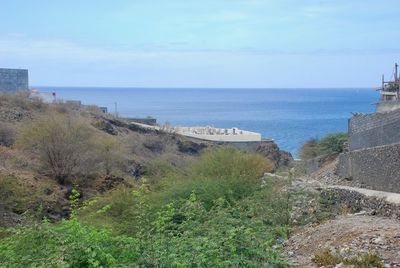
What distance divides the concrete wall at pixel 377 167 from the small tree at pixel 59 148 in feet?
52.8

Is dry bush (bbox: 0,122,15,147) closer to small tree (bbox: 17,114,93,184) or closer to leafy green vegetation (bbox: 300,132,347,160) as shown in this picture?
small tree (bbox: 17,114,93,184)

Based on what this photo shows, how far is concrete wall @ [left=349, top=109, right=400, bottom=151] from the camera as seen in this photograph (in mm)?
21797

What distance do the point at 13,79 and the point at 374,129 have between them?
106 metres

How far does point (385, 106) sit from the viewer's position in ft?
104

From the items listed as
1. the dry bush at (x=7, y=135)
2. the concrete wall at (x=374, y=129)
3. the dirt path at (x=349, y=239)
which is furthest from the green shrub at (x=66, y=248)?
the dry bush at (x=7, y=135)

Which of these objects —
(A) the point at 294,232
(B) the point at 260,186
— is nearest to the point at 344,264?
(A) the point at 294,232

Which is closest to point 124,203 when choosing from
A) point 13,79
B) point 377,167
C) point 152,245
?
point 377,167

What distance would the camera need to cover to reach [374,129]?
23.9 m

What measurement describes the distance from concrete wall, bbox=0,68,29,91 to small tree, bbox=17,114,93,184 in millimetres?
85431

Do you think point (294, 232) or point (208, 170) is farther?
point (208, 170)

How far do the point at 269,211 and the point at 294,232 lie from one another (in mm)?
921

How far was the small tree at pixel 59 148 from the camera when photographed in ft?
109

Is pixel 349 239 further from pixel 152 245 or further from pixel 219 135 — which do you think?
pixel 219 135

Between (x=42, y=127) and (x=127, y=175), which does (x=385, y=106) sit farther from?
(x=42, y=127)
